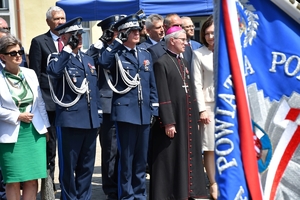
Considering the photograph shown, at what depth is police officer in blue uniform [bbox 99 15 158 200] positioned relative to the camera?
248 inches

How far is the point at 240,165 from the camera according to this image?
2842mm

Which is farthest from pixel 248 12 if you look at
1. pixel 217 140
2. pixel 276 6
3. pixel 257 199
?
pixel 257 199

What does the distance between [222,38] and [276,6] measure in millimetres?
301

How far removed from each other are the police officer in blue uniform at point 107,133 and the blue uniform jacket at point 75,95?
70 centimetres

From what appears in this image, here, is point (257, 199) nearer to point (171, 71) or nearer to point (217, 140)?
point (217, 140)

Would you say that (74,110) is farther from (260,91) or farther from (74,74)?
(260,91)

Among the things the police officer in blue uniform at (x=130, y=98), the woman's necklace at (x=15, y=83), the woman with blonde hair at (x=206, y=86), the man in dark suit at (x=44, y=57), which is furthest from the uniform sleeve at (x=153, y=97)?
the woman's necklace at (x=15, y=83)

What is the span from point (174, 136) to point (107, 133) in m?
0.87

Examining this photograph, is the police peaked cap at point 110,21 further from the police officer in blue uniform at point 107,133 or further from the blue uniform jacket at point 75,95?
the blue uniform jacket at point 75,95

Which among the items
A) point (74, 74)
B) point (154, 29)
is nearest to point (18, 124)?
point (74, 74)

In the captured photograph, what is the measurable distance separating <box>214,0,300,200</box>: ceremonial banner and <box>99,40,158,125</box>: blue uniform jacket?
3.33 meters

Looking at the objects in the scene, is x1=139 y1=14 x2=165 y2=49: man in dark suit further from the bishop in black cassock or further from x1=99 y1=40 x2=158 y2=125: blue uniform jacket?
x1=99 y1=40 x2=158 y2=125: blue uniform jacket

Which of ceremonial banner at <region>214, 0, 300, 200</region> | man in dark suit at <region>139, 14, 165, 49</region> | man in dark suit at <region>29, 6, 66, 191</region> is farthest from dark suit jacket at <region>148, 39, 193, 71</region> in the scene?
ceremonial banner at <region>214, 0, 300, 200</region>

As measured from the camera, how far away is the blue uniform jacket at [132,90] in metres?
6.27
